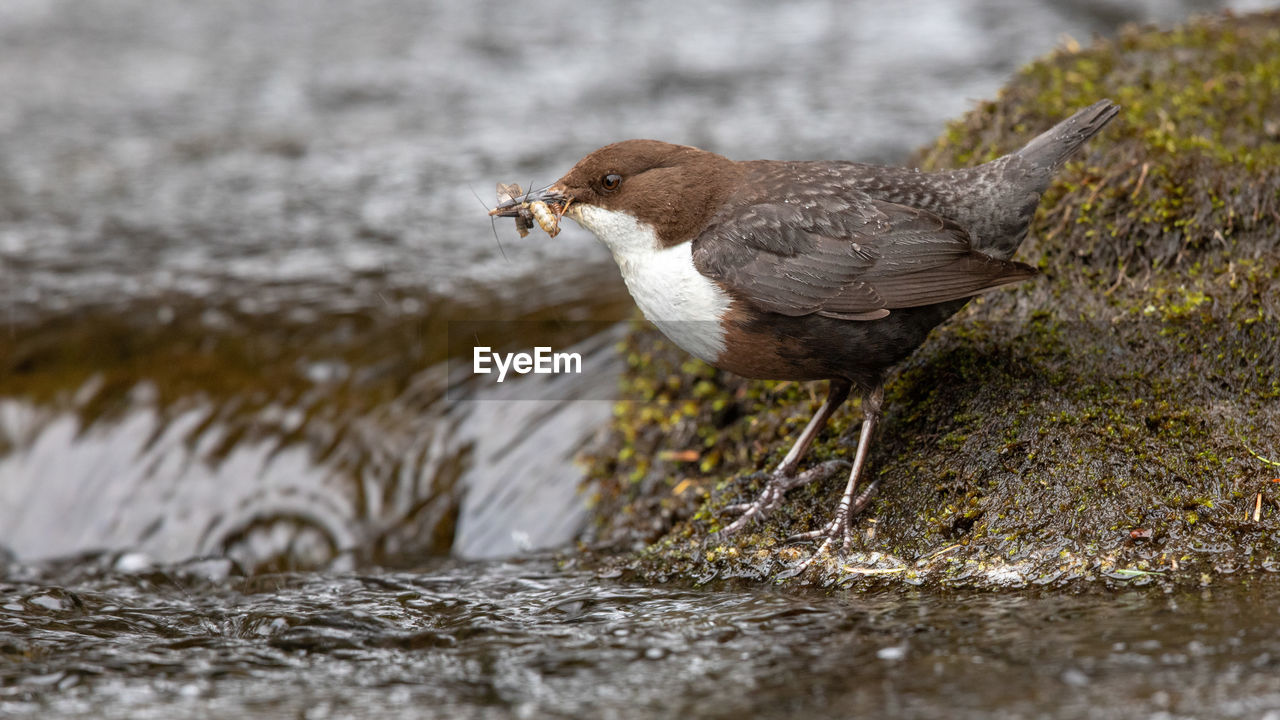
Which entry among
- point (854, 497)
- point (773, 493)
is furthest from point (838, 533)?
point (773, 493)

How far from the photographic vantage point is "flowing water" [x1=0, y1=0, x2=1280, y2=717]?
260cm

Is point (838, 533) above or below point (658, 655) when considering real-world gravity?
above

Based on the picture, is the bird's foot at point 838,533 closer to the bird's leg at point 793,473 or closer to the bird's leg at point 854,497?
the bird's leg at point 854,497

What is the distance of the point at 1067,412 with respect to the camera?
3.46 m

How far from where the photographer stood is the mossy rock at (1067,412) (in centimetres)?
318

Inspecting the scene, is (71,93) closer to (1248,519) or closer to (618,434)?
(618,434)

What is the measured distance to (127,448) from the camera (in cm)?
546

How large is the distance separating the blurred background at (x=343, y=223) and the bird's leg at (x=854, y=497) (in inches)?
61.1

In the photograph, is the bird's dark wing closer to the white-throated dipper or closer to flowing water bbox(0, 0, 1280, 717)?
the white-throated dipper

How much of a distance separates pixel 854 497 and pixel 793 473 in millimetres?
361

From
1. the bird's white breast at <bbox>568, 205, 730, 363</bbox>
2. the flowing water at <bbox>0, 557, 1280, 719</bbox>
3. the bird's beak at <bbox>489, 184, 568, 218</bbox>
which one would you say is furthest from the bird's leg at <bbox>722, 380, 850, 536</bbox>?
the bird's beak at <bbox>489, 184, 568, 218</bbox>

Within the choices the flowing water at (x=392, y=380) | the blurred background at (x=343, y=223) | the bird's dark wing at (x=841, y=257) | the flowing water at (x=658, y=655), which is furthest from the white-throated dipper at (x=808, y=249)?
the blurred background at (x=343, y=223)

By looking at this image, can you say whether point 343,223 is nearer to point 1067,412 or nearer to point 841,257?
point 841,257

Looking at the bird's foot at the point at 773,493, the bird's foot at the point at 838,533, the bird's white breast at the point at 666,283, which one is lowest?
the bird's foot at the point at 838,533
